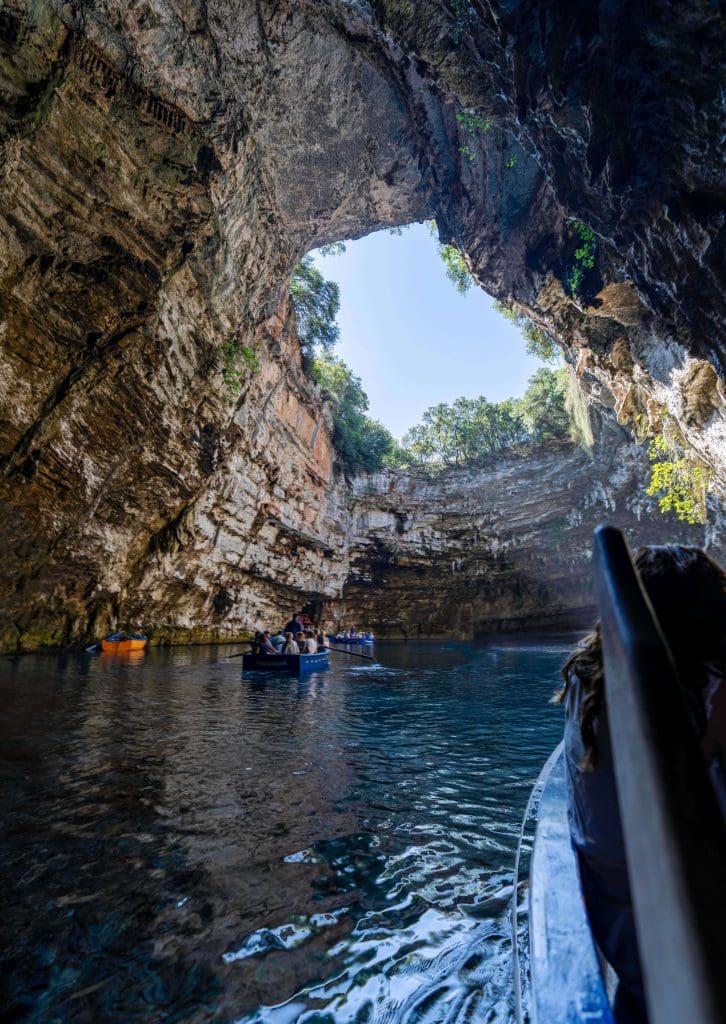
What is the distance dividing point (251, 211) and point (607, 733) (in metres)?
13.1

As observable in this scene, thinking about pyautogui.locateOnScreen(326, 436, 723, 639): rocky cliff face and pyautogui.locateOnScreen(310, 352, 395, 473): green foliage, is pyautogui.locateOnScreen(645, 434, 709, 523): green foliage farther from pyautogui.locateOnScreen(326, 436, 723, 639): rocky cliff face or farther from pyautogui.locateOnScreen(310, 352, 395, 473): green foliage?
pyautogui.locateOnScreen(310, 352, 395, 473): green foliage

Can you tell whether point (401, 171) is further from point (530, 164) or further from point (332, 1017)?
point (332, 1017)

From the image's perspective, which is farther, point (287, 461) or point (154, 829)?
point (287, 461)

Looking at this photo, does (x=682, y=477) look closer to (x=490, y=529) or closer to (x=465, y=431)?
(x=490, y=529)

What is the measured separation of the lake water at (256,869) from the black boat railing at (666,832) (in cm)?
174

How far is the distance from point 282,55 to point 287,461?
11.4 m

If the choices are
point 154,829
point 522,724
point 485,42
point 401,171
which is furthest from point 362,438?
point 154,829

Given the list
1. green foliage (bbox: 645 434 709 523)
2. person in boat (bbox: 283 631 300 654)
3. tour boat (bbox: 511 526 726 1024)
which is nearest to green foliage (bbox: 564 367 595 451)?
green foliage (bbox: 645 434 709 523)

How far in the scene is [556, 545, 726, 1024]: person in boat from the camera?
3.41ft

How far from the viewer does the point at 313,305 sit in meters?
20.6

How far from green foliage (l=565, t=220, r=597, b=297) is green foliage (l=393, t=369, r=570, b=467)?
1314 centimetres

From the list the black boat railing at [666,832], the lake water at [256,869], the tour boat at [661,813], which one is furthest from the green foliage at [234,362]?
the black boat railing at [666,832]

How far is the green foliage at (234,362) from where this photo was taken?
11.9 meters

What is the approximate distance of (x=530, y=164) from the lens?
38.2ft
